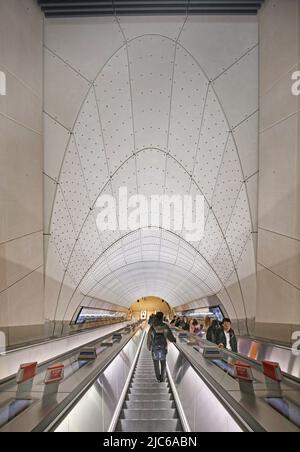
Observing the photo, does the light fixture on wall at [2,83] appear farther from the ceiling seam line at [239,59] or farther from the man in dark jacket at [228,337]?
the man in dark jacket at [228,337]

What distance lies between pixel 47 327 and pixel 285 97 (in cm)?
1152

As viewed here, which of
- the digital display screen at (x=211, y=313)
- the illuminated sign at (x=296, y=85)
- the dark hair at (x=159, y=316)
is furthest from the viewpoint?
the digital display screen at (x=211, y=313)

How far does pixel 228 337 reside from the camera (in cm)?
1077

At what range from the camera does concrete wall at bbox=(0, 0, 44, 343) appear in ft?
32.4

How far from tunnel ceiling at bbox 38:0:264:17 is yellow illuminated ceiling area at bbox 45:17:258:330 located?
317mm

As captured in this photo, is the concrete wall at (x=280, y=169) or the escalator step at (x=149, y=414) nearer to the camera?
the escalator step at (x=149, y=414)

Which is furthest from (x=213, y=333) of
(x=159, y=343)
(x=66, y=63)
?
(x=66, y=63)

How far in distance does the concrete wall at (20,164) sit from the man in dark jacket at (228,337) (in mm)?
5864

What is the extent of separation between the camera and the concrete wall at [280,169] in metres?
9.91

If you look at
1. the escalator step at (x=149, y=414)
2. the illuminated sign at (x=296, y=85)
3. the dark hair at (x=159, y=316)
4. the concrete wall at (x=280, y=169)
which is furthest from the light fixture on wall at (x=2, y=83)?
the escalator step at (x=149, y=414)

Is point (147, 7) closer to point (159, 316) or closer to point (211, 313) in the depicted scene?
point (159, 316)

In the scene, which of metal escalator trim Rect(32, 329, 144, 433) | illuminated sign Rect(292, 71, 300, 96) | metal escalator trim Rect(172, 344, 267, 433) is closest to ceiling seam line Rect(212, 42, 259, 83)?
illuminated sign Rect(292, 71, 300, 96)
